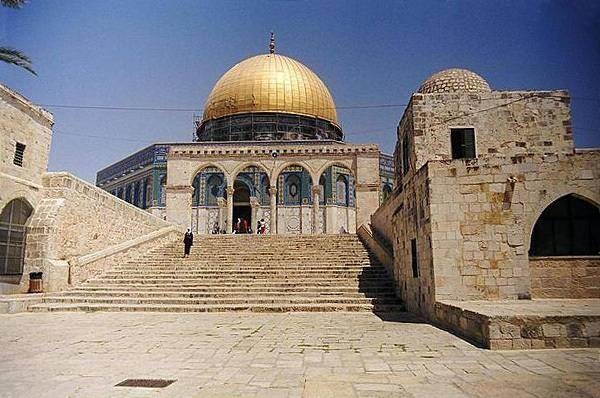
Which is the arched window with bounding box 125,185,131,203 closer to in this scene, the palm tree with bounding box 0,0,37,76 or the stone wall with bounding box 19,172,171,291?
the stone wall with bounding box 19,172,171,291

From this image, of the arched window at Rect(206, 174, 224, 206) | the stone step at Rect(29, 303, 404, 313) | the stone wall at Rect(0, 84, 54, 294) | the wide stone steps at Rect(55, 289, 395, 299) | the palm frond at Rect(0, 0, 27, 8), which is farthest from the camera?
the arched window at Rect(206, 174, 224, 206)

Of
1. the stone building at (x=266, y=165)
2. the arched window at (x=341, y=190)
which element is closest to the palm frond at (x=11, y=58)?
the stone building at (x=266, y=165)

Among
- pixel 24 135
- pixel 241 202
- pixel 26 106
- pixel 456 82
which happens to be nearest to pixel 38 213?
pixel 24 135

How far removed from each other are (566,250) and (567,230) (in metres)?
0.37

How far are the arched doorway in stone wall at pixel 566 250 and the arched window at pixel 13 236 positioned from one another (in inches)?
476

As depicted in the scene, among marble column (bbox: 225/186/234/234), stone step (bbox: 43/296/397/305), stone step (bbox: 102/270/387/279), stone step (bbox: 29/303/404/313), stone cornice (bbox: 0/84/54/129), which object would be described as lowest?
stone step (bbox: 29/303/404/313)

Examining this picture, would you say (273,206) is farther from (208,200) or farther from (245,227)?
(208,200)

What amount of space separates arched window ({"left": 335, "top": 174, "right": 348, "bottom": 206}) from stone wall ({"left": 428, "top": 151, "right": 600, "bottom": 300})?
63.4 feet

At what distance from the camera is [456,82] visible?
530 inches

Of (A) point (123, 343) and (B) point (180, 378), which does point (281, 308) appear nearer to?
(A) point (123, 343)

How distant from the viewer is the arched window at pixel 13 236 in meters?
10.9

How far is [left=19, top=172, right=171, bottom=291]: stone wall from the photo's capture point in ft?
36.9

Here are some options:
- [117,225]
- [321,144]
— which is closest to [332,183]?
[321,144]

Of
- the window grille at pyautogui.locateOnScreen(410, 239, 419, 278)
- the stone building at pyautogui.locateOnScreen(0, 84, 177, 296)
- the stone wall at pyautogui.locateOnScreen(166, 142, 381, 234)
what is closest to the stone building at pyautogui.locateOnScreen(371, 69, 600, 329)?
the window grille at pyautogui.locateOnScreen(410, 239, 419, 278)
